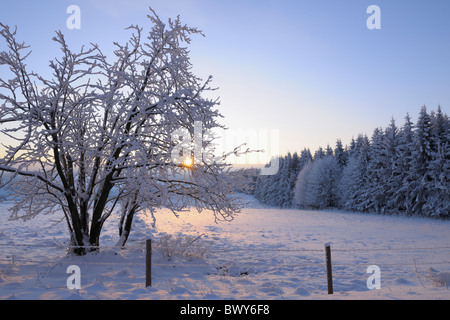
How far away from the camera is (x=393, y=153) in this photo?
135ft

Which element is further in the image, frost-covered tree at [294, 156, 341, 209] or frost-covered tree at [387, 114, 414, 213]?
frost-covered tree at [294, 156, 341, 209]

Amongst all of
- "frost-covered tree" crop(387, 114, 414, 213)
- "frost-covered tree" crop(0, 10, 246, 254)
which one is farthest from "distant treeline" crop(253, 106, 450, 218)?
"frost-covered tree" crop(0, 10, 246, 254)

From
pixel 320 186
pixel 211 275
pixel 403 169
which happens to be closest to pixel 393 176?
pixel 403 169

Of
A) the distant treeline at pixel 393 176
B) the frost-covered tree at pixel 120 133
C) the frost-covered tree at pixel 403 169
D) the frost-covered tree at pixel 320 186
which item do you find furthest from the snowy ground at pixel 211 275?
the frost-covered tree at pixel 320 186

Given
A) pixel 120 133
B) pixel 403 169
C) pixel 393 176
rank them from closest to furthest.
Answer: pixel 120 133 < pixel 403 169 < pixel 393 176

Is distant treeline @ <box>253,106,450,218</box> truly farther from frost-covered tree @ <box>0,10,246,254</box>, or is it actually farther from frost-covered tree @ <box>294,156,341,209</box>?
frost-covered tree @ <box>0,10,246,254</box>

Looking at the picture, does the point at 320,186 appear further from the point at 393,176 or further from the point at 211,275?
the point at 211,275

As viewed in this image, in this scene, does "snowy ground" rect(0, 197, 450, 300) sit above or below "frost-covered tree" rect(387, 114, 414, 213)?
below

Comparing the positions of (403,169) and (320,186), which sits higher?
(403,169)

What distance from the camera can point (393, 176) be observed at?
40.2 m

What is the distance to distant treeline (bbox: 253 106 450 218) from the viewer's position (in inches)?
1346

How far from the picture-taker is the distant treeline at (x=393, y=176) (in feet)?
112

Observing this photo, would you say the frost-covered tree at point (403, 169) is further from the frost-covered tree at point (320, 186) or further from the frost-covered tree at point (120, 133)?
the frost-covered tree at point (120, 133)
